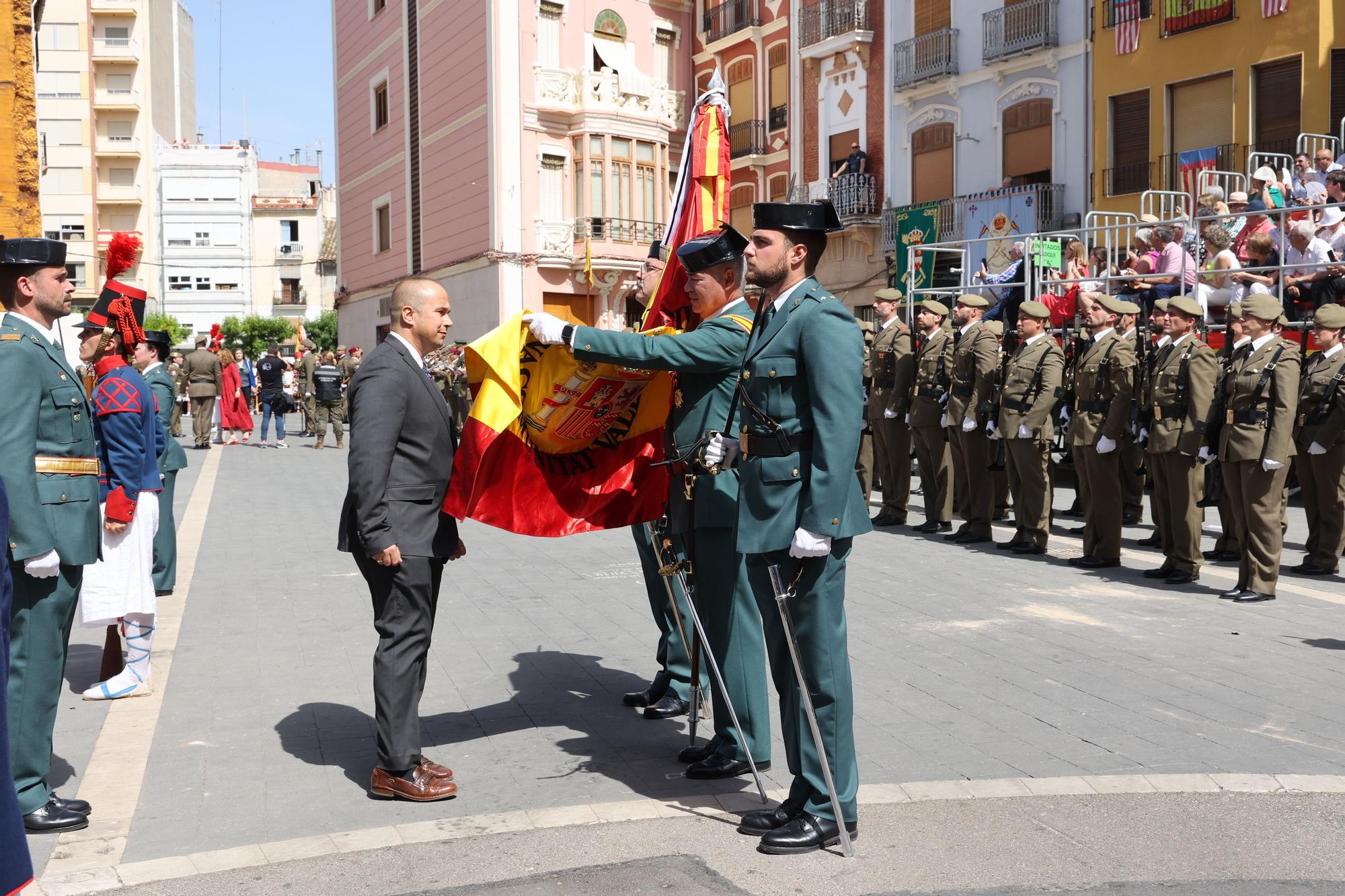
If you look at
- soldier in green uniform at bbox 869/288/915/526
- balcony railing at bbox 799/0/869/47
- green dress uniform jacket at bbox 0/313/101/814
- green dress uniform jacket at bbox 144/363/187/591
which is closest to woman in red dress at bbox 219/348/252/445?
balcony railing at bbox 799/0/869/47

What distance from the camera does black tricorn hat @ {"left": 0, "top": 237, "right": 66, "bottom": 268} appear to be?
482cm

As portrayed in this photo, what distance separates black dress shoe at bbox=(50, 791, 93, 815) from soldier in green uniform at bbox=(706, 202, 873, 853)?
2.39 metres

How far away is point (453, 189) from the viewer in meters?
37.1

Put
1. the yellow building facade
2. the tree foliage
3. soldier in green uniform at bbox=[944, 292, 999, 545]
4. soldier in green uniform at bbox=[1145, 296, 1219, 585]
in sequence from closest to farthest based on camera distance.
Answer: soldier in green uniform at bbox=[1145, 296, 1219, 585] < soldier in green uniform at bbox=[944, 292, 999, 545] < the yellow building facade < the tree foliage

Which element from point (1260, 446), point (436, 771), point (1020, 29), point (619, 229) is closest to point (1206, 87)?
point (1020, 29)

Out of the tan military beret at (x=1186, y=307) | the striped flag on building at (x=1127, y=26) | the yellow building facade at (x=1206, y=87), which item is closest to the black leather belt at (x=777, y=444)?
the tan military beret at (x=1186, y=307)

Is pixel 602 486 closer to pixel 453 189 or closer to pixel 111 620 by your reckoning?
pixel 111 620

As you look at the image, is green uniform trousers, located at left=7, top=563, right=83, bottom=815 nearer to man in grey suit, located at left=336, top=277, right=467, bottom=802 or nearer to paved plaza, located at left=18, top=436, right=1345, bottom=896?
paved plaza, located at left=18, top=436, right=1345, bottom=896

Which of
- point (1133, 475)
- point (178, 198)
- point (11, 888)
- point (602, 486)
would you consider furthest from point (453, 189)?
point (178, 198)

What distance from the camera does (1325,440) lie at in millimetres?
10023

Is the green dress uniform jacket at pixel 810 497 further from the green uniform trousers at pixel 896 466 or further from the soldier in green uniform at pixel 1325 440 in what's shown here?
the green uniform trousers at pixel 896 466

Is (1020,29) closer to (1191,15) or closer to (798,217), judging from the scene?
(1191,15)

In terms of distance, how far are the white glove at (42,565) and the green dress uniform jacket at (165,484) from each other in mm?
4348

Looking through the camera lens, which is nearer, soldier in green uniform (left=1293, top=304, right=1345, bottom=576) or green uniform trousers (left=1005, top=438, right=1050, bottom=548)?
soldier in green uniform (left=1293, top=304, right=1345, bottom=576)
